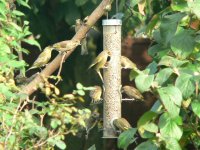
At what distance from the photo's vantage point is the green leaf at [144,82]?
4160mm

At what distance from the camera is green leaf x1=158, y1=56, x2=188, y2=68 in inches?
170

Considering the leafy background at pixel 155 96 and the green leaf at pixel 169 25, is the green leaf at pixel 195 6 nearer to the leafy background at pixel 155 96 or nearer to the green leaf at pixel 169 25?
the leafy background at pixel 155 96

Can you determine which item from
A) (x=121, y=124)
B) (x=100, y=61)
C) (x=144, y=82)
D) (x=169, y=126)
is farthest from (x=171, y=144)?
(x=100, y=61)

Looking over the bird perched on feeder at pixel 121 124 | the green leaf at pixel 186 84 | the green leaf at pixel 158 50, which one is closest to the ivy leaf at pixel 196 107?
the green leaf at pixel 186 84

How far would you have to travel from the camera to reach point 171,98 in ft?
13.7

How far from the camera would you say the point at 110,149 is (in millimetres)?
7789

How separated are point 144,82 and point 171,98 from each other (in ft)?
0.61

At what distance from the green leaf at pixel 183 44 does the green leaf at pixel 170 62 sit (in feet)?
0.21

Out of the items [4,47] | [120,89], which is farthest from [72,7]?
[4,47]

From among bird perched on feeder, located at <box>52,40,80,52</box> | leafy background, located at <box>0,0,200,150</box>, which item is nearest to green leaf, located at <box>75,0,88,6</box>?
bird perched on feeder, located at <box>52,40,80,52</box>

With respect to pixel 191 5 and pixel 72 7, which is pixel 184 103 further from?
pixel 72 7

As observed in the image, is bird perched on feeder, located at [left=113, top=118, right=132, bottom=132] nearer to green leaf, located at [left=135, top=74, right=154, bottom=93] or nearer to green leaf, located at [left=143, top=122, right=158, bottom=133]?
green leaf, located at [left=143, top=122, right=158, bottom=133]

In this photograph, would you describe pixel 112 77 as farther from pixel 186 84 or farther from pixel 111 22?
pixel 186 84

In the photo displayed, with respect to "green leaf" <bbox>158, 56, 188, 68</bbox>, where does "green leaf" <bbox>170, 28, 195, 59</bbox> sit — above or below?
above
